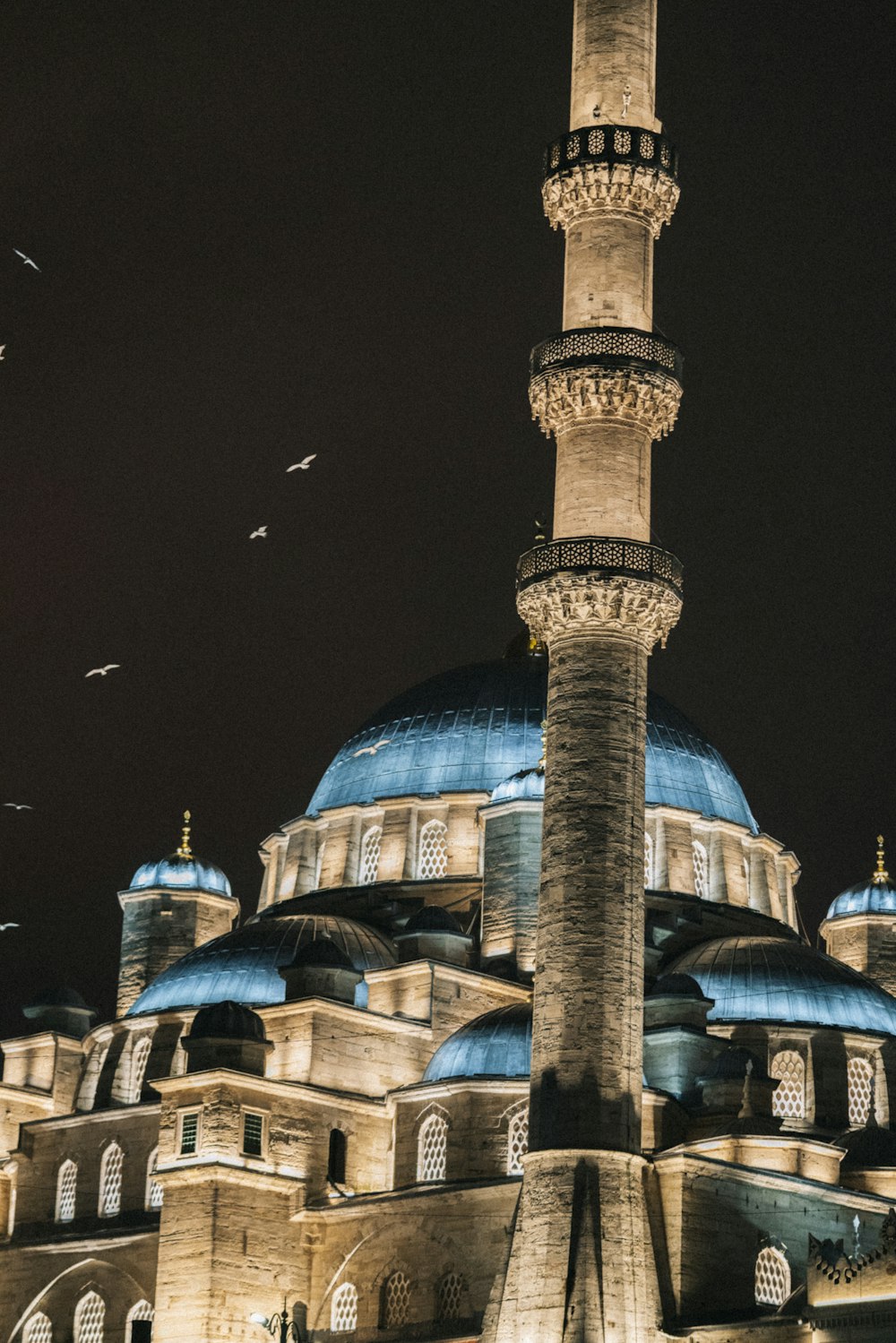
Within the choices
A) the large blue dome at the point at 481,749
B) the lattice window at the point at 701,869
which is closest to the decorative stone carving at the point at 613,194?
the large blue dome at the point at 481,749

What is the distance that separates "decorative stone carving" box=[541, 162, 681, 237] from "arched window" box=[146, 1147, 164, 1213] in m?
14.7

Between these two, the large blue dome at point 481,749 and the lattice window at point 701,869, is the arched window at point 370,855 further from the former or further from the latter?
the lattice window at point 701,869

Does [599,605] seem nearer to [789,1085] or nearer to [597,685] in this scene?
[597,685]

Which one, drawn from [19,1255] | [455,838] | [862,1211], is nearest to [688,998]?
[862,1211]

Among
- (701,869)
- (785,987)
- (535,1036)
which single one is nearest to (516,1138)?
(535,1036)

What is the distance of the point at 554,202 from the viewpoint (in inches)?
1232

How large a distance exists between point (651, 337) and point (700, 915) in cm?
1231

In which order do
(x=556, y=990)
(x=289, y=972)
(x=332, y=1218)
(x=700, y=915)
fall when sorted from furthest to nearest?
(x=700, y=915) < (x=289, y=972) < (x=332, y=1218) < (x=556, y=990)

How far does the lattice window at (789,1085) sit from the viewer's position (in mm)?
35562

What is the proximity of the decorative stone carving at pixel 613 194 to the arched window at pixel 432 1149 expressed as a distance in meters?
12.0

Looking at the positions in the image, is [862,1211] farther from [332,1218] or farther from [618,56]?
[618,56]

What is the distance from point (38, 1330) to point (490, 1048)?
8.48 metres

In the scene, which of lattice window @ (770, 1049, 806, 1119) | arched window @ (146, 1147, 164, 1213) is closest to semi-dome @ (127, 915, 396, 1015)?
arched window @ (146, 1147, 164, 1213)

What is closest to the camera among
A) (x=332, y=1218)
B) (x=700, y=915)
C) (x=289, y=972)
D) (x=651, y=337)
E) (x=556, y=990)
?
(x=556, y=990)
